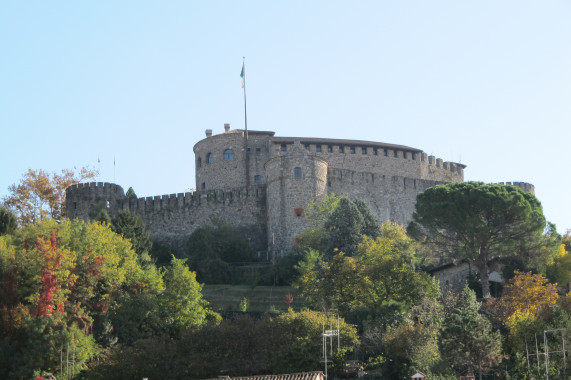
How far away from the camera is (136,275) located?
52.1 meters

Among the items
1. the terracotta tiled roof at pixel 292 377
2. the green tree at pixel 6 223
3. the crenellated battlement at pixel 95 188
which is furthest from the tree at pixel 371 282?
the crenellated battlement at pixel 95 188

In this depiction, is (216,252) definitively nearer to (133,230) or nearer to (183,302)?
(133,230)

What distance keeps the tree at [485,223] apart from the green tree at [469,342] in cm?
782

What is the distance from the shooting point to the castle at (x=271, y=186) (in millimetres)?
67188

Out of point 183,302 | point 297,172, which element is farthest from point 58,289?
point 297,172

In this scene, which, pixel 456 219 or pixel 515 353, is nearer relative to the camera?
pixel 515 353

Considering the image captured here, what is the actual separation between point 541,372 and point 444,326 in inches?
184

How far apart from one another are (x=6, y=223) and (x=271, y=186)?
17.9 metres

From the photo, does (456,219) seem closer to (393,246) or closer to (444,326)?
(393,246)

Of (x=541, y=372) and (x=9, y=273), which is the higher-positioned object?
(x=9, y=273)

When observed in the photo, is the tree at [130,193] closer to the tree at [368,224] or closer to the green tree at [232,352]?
the tree at [368,224]

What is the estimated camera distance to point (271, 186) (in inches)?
2682

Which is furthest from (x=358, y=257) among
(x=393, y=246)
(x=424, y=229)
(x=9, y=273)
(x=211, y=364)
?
(x=9, y=273)

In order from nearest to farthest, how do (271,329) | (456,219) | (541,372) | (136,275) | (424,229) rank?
(541,372), (271,329), (136,275), (456,219), (424,229)
